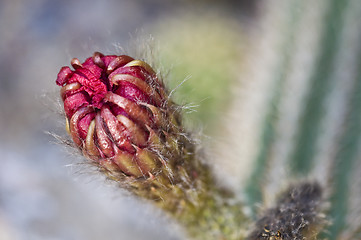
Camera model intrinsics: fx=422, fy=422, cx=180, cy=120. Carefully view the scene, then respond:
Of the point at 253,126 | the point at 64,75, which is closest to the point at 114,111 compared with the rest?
the point at 64,75

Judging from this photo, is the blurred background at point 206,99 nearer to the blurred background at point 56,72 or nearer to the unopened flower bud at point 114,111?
the blurred background at point 56,72

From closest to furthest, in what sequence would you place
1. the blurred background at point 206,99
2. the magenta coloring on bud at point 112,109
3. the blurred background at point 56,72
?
the magenta coloring on bud at point 112,109, the blurred background at point 206,99, the blurred background at point 56,72

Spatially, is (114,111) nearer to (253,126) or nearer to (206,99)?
(253,126)

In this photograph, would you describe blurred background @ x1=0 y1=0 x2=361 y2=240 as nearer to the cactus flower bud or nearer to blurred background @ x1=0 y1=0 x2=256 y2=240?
blurred background @ x1=0 y1=0 x2=256 y2=240

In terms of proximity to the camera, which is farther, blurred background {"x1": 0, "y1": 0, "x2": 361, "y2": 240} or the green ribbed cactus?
blurred background {"x1": 0, "y1": 0, "x2": 361, "y2": 240}

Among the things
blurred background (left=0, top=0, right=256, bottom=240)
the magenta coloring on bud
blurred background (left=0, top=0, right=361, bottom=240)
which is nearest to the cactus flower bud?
the magenta coloring on bud

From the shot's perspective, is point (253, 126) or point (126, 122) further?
point (253, 126)

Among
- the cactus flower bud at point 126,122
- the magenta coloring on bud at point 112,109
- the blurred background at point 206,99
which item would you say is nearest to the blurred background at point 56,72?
the blurred background at point 206,99
